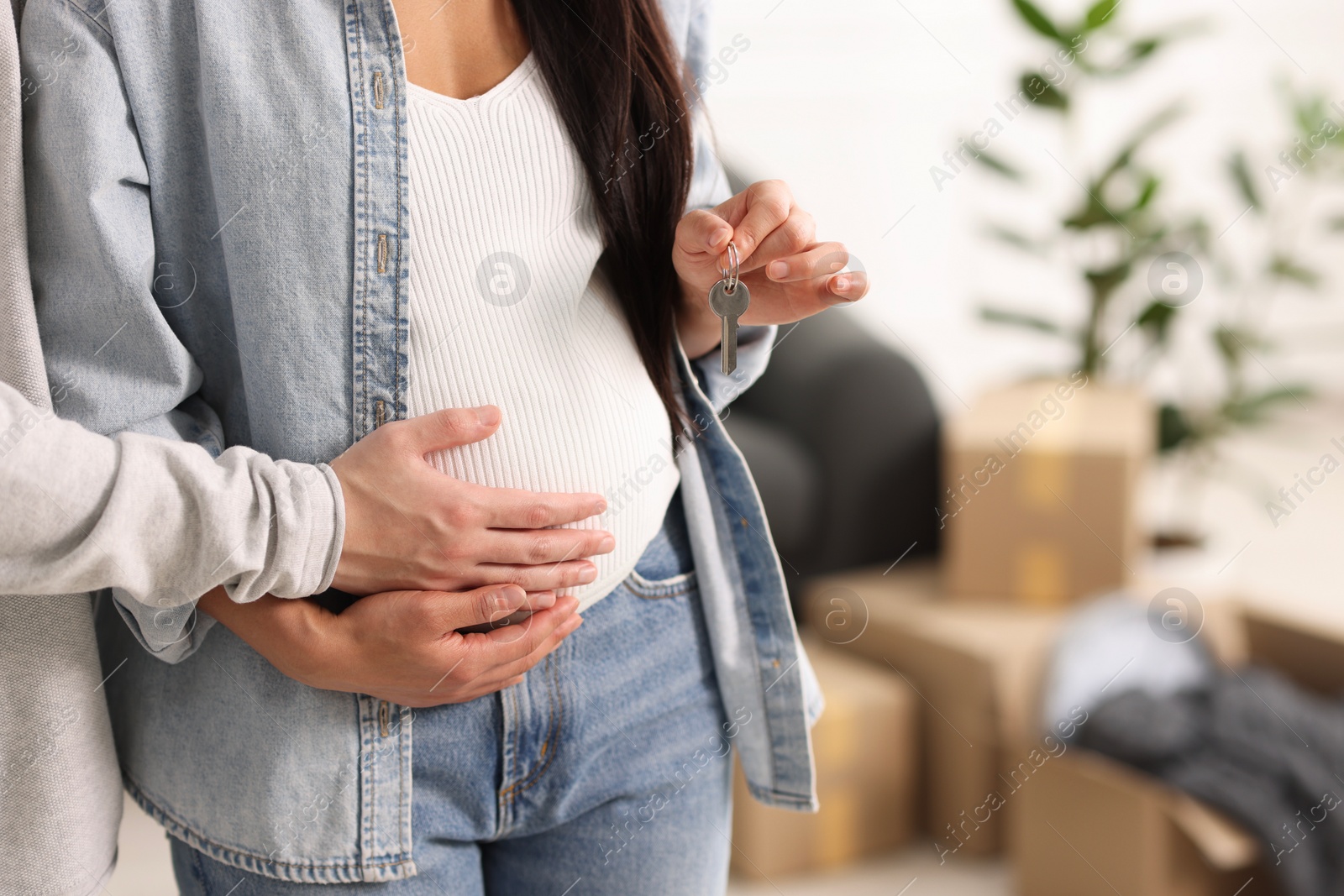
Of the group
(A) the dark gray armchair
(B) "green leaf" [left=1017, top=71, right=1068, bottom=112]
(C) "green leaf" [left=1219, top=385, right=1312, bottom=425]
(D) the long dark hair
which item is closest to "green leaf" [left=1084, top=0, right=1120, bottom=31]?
(B) "green leaf" [left=1017, top=71, right=1068, bottom=112]

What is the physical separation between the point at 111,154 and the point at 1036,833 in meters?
1.41

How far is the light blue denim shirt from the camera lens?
516mm

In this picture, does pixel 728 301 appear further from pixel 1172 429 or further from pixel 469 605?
pixel 1172 429

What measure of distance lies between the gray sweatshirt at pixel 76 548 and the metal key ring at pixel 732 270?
240 millimetres

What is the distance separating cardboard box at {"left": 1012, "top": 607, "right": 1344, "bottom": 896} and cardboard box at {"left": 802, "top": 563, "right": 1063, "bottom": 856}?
0.10 m

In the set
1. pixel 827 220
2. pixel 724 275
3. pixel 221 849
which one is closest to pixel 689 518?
pixel 724 275

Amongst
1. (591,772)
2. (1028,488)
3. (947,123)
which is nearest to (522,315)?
(591,772)

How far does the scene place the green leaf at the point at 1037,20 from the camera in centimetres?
183

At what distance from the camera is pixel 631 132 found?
64 centimetres

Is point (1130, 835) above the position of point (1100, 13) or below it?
below

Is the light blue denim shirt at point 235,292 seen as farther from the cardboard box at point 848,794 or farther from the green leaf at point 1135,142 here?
the green leaf at point 1135,142

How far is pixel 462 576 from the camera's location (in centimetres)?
55

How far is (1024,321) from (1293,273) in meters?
0.63

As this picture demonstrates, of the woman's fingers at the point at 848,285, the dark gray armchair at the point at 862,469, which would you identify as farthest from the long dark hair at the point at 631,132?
the dark gray armchair at the point at 862,469
